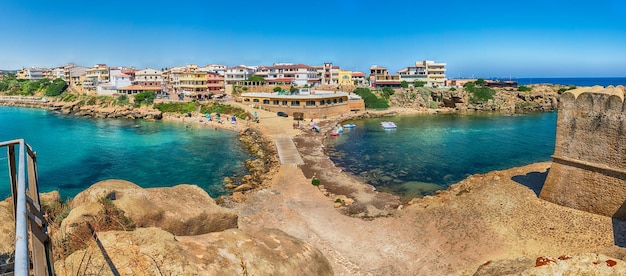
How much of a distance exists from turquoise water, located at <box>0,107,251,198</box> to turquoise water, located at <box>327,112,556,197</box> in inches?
562

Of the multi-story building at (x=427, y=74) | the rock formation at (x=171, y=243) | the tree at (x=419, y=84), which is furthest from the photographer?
the multi-story building at (x=427, y=74)

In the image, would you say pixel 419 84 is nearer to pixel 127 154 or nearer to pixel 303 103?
pixel 303 103

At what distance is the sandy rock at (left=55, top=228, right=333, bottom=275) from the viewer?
764 cm

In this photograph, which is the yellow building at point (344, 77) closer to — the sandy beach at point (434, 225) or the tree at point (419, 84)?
the tree at point (419, 84)

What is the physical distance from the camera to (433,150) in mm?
46688

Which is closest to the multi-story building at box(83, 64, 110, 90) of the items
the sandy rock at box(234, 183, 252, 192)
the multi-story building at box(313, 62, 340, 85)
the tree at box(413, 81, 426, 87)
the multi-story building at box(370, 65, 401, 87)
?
the multi-story building at box(313, 62, 340, 85)

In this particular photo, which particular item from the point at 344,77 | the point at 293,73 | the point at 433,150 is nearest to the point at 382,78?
the point at 344,77

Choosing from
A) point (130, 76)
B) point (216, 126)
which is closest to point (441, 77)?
point (216, 126)

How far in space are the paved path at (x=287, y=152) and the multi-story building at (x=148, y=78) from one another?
69370 millimetres

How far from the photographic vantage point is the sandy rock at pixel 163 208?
35.0ft

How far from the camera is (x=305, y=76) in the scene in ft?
353

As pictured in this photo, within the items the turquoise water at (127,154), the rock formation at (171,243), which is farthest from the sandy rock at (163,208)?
the turquoise water at (127,154)

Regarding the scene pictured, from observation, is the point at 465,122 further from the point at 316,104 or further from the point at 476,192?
the point at 476,192

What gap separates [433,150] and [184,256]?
42707 millimetres
